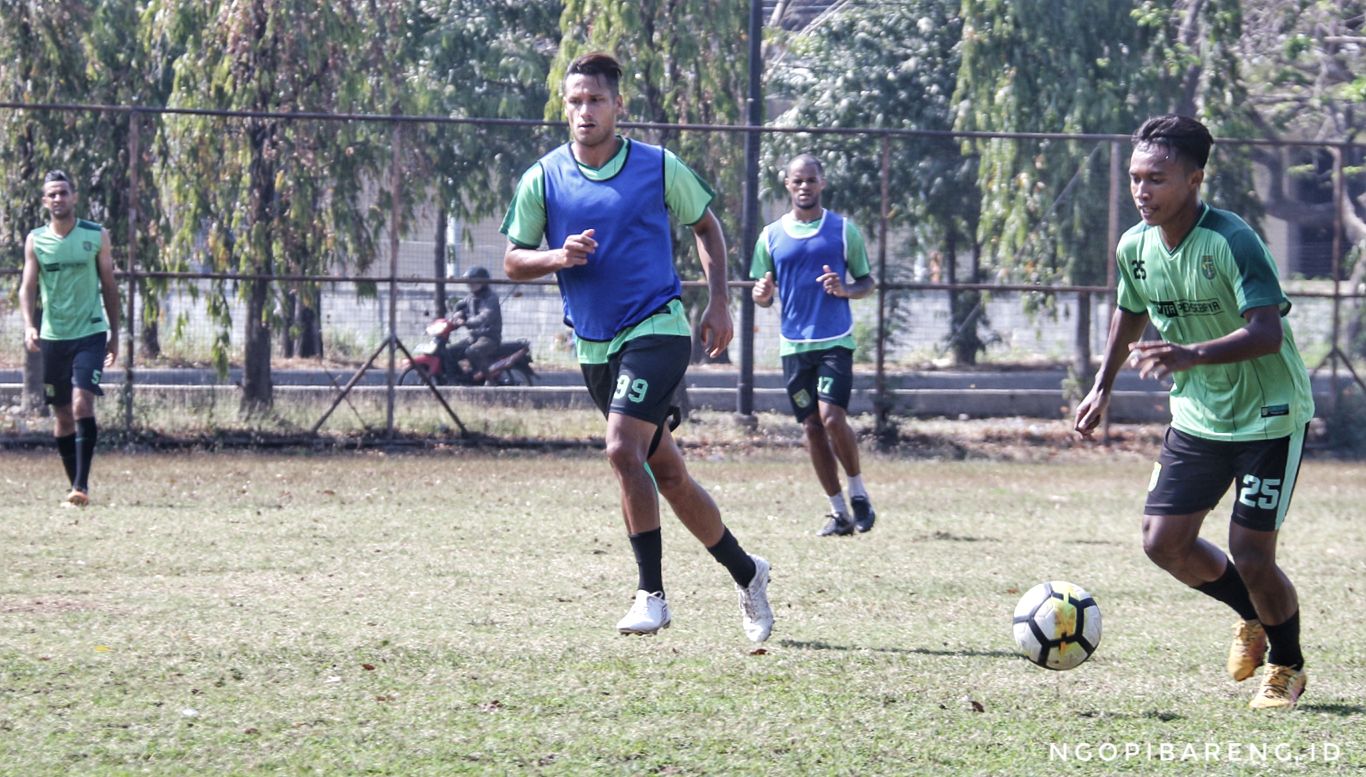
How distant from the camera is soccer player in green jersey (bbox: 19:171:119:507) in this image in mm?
10625

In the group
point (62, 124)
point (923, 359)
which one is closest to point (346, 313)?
point (62, 124)

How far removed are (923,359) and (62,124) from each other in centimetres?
882

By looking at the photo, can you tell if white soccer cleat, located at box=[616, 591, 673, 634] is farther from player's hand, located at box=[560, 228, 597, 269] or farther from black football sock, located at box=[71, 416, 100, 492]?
black football sock, located at box=[71, 416, 100, 492]

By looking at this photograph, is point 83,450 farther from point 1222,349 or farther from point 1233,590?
point 1222,349

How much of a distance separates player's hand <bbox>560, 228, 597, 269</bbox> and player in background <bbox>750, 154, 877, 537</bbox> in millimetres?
4098

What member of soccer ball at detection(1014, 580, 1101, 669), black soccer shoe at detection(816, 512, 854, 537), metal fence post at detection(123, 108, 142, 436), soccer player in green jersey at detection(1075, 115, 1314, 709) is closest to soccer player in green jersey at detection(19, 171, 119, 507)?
metal fence post at detection(123, 108, 142, 436)

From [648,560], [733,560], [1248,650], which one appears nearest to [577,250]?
[648,560]

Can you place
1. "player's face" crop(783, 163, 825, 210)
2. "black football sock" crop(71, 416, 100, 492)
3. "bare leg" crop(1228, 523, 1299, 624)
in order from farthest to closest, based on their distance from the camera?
"black football sock" crop(71, 416, 100, 492)
"player's face" crop(783, 163, 825, 210)
"bare leg" crop(1228, 523, 1299, 624)

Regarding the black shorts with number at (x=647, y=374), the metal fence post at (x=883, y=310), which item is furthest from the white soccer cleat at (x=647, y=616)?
the metal fence post at (x=883, y=310)

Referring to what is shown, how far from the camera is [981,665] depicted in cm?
595

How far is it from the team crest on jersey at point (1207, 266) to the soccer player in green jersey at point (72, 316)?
7692mm

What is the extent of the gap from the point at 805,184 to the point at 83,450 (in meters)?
5.08

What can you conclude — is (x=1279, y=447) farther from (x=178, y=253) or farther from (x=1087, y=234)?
(x=178, y=253)

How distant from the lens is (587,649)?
604cm
